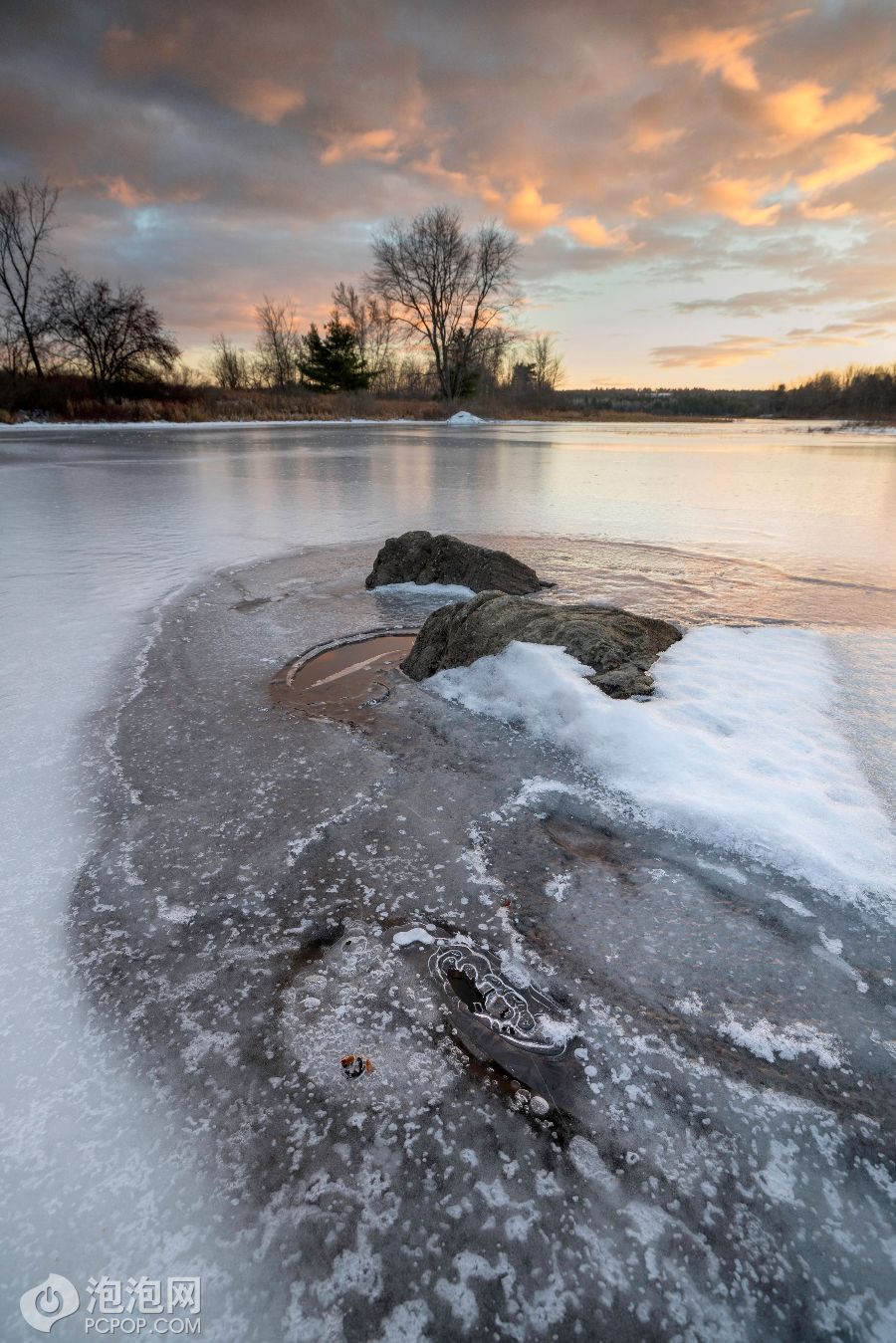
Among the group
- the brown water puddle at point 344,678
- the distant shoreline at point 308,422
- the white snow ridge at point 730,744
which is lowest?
the brown water puddle at point 344,678

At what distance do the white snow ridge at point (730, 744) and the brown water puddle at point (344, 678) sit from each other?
0.30 meters

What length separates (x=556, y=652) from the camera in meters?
2.49

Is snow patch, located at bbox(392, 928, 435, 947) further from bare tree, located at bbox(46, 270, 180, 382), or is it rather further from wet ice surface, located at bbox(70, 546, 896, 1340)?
bare tree, located at bbox(46, 270, 180, 382)

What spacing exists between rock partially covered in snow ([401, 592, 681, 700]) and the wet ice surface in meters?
0.82

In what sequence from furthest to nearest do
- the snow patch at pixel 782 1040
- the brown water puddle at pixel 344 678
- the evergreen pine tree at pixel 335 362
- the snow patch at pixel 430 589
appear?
1. the evergreen pine tree at pixel 335 362
2. the snow patch at pixel 430 589
3. the brown water puddle at pixel 344 678
4. the snow patch at pixel 782 1040

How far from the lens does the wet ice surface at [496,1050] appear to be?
0.77m

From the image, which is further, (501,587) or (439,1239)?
(501,587)

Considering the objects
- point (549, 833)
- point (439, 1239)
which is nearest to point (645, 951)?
point (549, 833)

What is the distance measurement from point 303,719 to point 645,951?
1404 millimetres

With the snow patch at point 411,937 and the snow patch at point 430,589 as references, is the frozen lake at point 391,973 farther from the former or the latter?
the snow patch at point 430,589

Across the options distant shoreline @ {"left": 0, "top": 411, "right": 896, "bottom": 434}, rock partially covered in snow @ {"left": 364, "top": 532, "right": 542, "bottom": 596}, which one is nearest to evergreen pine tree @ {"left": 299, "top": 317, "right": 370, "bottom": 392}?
distant shoreline @ {"left": 0, "top": 411, "right": 896, "bottom": 434}

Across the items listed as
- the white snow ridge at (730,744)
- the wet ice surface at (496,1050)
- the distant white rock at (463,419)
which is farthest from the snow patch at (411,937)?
the distant white rock at (463,419)

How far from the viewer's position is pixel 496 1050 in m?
1.05

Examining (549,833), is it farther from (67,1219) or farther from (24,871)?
(24,871)
